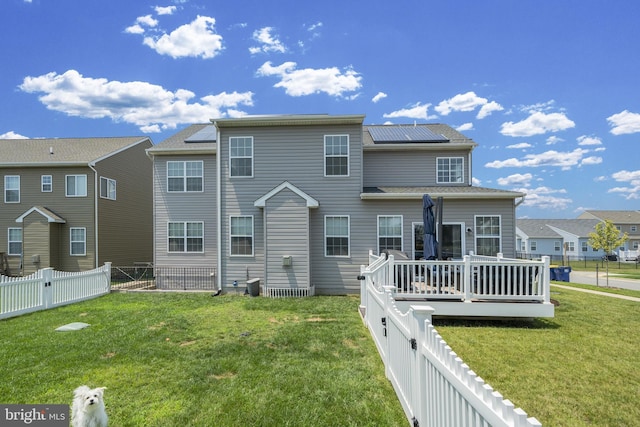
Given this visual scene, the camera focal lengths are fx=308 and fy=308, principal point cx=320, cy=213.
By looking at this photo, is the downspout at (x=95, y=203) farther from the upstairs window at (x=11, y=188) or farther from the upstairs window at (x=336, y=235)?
the upstairs window at (x=336, y=235)

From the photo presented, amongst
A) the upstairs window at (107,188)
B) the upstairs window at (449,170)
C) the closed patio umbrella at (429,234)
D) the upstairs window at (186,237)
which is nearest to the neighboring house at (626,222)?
the upstairs window at (449,170)

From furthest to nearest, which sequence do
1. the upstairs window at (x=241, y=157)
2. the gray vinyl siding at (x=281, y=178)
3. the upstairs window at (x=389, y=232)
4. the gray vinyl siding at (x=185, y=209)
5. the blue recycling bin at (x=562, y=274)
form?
the blue recycling bin at (x=562, y=274)
the gray vinyl siding at (x=185, y=209)
the upstairs window at (x=241, y=157)
the gray vinyl siding at (x=281, y=178)
the upstairs window at (x=389, y=232)

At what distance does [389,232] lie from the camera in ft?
38.0

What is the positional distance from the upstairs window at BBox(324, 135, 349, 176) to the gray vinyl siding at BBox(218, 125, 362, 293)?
0.50ft

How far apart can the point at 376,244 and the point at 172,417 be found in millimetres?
8994

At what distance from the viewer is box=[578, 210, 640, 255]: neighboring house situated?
147 ft

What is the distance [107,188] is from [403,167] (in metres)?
15.4

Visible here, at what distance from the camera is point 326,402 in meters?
3.71

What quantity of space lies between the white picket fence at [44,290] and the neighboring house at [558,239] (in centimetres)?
4870

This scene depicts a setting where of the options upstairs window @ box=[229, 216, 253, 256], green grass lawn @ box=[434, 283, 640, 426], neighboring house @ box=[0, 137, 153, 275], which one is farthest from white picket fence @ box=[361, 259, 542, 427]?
neighboring house @ box=[0, 137, 153, 275]

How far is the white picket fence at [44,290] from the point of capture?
824cm

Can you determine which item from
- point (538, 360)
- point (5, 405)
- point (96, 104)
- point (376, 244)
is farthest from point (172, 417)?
point (96, 104)

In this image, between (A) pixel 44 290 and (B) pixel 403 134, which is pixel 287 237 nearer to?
(B) pixel 403 134

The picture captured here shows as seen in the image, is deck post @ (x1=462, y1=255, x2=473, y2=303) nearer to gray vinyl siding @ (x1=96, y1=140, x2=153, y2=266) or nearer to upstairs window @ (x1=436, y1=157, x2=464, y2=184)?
upstairs window @ (x1=436, y1=157, x2=464, y2=184)
